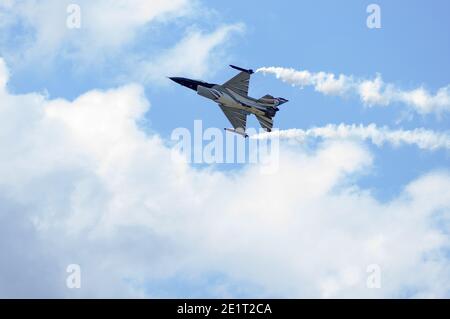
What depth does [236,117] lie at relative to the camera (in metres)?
164

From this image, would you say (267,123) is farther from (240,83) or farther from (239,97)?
(240,83)

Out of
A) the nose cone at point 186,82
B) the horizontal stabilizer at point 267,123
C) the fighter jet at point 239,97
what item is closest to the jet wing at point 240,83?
the fighter jet at point 239,97

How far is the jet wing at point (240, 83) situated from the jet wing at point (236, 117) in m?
4.70

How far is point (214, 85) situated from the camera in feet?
525

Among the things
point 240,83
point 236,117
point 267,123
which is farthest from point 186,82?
point 267,123

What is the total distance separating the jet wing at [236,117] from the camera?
536 ft

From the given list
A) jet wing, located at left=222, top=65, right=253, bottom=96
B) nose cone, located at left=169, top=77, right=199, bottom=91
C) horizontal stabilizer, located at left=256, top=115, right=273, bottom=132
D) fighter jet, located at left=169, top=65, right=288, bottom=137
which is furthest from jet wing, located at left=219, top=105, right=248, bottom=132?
nose cone, located at left=169, top=77, right=199, bottom=91

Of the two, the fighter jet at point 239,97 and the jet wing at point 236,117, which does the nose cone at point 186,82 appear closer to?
the fighter jet at point 239,97

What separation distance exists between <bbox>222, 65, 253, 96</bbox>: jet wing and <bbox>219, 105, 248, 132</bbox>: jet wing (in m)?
4.70

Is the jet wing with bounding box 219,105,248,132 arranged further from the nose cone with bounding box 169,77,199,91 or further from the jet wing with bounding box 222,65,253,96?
the nose cone with bounding box 169,77,199,91

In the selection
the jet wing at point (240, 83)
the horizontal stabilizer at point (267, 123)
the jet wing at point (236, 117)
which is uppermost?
the jet wing at point (240, 83)
